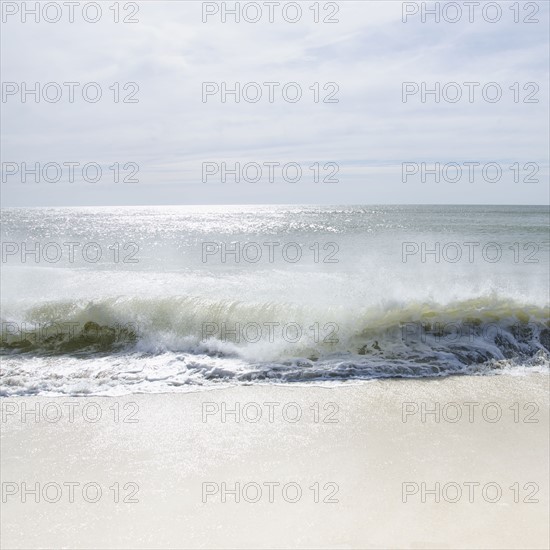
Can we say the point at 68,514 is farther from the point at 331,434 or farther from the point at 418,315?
the point at 418,315

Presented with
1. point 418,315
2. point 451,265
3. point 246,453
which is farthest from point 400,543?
point 451,265

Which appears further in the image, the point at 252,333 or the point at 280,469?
the point at 252,333

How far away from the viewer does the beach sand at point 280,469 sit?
322cm

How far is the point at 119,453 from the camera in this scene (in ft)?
14.2

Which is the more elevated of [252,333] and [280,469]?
[252,333]

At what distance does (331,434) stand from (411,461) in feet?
2.55

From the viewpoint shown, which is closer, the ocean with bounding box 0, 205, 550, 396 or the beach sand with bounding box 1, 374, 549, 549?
the beach sand with bounding box 1, 374, 549, 549

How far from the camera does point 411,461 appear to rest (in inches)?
163

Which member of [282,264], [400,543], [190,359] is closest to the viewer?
[400,543]

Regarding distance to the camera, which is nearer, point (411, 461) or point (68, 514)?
point (68, 514)

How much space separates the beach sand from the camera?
3.22 meters

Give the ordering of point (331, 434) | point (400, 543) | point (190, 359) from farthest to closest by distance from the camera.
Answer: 1. point (190, 359)
2. point (331, 434)
3. point (400, 543)

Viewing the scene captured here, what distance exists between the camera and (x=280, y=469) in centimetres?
403

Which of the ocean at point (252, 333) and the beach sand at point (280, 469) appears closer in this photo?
the beach sand at point (280, 469)
